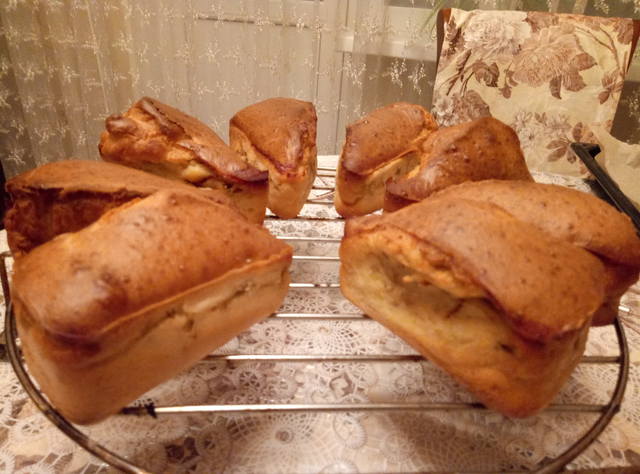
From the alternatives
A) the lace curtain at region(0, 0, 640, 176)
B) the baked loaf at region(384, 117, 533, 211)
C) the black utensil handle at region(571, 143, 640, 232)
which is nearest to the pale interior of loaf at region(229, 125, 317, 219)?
the baked loaf at region(384, 117, 533, 211)

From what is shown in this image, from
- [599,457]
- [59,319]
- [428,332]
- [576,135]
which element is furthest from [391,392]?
[576,135]

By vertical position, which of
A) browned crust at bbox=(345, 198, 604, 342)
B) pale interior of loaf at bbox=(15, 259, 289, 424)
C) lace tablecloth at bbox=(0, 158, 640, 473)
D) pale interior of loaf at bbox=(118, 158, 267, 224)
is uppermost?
browned crust at bbox=(345, 198, 604, 342)

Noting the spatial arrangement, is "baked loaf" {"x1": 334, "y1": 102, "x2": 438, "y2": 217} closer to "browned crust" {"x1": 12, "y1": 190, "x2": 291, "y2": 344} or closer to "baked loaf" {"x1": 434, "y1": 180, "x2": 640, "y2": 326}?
"baked loaf" {"x1": 434, "y1": 180, "x2": 640, "y2": 326}

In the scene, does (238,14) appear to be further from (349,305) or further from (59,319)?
(59,319)

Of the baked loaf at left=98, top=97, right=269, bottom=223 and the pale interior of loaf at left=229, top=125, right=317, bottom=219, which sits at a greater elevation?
the baked loaf at left=98, top=97, right=269, bottom=223

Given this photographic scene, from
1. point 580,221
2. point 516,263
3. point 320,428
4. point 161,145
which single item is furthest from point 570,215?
point 161,145

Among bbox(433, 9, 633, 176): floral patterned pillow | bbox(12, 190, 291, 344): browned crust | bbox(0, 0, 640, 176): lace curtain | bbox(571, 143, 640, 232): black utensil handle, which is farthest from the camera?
bbox(0, 0, 640, 176): lace curtain

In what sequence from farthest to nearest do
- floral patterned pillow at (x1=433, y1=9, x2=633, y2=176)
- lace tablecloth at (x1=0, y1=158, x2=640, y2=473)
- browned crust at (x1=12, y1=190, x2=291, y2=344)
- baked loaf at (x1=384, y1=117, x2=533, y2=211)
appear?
floral patterned pillow at (x1=433, y1=9, x2=633, y2=176) < baked loaf at (x1=384, y1=117, x2=533, y2=211) < lace tablecloth at (x1=0, y1=158, x2=640, y2=473) < browned crust at (x1=12, y1=190, x2=291, y2=344)
